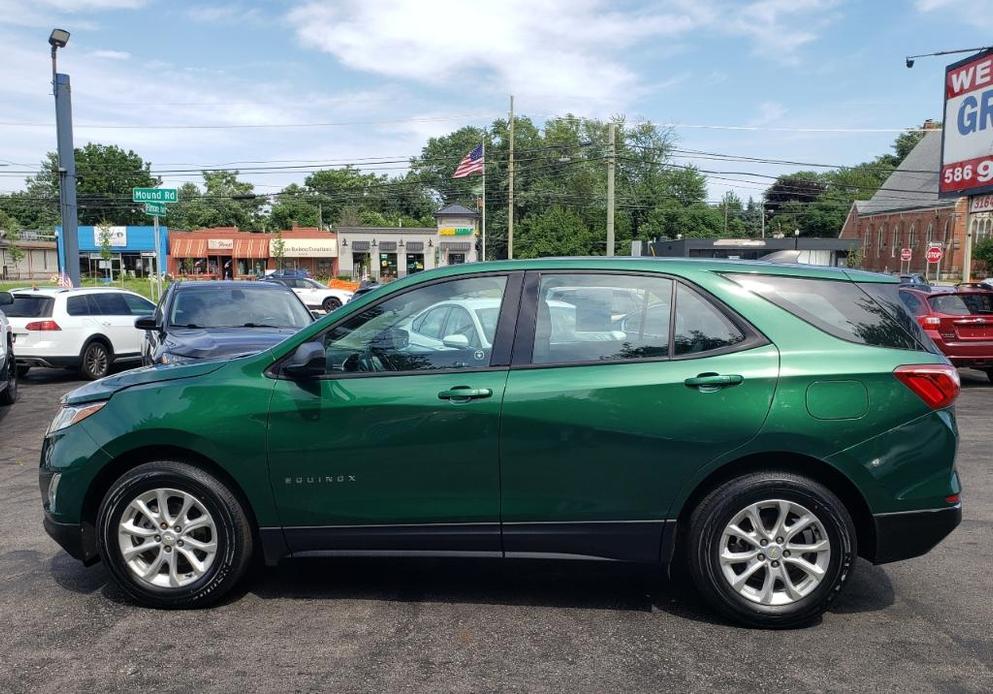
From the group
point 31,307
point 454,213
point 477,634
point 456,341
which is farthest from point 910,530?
point 454,213

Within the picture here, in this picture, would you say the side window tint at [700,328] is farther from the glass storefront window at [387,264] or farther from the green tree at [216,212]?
the green tree at [216,212]

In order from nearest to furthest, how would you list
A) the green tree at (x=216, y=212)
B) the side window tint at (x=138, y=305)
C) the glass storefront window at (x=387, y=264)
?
the side window tint at (x=138, y=305) < the glass storefront window at (x=387, y=264) < the green tree at (x=216, y=212)

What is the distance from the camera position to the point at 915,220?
2653 inches

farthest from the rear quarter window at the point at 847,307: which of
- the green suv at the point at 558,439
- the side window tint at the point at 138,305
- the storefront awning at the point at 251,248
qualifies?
the storefront awning at the point at 251,248

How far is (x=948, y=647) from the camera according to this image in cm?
367

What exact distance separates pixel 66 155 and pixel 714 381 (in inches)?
859

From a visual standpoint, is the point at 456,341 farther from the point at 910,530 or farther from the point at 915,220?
the point at 915,220

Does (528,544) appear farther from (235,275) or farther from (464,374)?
(235,275)

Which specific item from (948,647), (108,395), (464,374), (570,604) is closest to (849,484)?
(948,647)

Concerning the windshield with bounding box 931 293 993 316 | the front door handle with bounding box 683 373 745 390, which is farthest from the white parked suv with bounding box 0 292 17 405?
the windshield with bounding box 931 293 993 316

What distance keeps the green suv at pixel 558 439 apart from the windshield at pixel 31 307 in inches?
410

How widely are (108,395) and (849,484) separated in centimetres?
369

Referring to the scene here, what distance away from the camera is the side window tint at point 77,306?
44.3ft

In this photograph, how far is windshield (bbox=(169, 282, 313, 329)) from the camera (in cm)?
964
